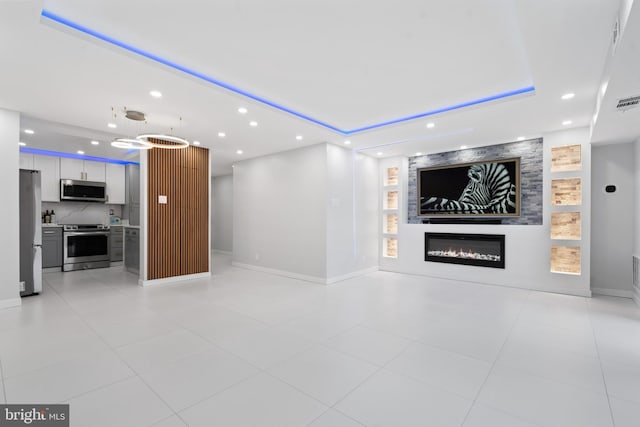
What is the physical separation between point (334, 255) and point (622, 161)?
5344 millimetres

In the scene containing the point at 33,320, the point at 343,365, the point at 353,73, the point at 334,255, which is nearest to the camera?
the point at 343,365

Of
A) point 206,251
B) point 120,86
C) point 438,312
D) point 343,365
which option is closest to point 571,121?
point 438,312

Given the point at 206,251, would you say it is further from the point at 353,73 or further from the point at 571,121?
the point at 571,121

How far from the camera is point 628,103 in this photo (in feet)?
11.0

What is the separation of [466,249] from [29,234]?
8.20 metres

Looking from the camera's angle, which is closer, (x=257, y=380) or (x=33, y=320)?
(x=257, y=380)

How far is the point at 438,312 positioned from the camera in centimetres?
415

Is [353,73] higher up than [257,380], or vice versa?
[353,73]

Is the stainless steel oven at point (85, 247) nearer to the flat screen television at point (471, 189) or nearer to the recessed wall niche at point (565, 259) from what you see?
the flat screen television at point (471, 189)

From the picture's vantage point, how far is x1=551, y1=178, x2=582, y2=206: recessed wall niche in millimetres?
5309

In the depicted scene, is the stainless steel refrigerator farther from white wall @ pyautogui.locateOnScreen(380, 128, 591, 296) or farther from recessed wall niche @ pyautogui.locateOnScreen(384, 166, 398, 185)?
white wall @ pyautogui.locateOnScreen(380, 128, 591, 296)

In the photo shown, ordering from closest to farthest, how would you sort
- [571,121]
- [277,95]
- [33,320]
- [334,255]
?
[33,320]
[277,95]
[571,121]
[334,255]

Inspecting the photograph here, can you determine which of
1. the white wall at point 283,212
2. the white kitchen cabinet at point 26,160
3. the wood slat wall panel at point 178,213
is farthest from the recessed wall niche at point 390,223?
the white kitchen cabinet at point 26,160

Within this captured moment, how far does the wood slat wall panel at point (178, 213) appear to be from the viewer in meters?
5.86
